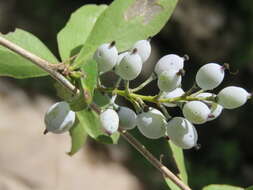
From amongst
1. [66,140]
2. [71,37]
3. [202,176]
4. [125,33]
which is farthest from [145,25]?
[66,140]

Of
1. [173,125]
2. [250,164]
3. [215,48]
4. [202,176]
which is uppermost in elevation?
[173,125]

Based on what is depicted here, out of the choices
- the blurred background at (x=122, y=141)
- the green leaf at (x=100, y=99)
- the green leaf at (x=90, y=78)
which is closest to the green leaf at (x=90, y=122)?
the green leaf at (x=100, y=99)

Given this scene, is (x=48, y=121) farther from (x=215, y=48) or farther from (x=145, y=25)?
(x=215, y=48)

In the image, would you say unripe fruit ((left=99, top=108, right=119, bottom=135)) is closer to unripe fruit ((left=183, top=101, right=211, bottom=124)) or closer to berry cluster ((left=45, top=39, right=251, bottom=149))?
berry cluster ((left=45, top=39, right=251, bottom=149))

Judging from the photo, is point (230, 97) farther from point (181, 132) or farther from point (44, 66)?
point (44, 66)

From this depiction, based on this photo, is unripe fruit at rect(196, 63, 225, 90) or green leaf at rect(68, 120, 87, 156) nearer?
unripe fruit at rect(196, 63, 225, 90)

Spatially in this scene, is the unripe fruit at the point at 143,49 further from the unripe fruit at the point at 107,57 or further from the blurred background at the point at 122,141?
the blurred background at the point at 122,141

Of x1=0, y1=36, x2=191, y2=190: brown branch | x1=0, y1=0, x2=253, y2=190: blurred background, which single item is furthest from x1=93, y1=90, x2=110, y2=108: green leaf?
x1=0, y1=0, x2=253, y2=190: blurred background

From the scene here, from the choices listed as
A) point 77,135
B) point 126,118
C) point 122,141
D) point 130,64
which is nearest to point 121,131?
point 126,118
